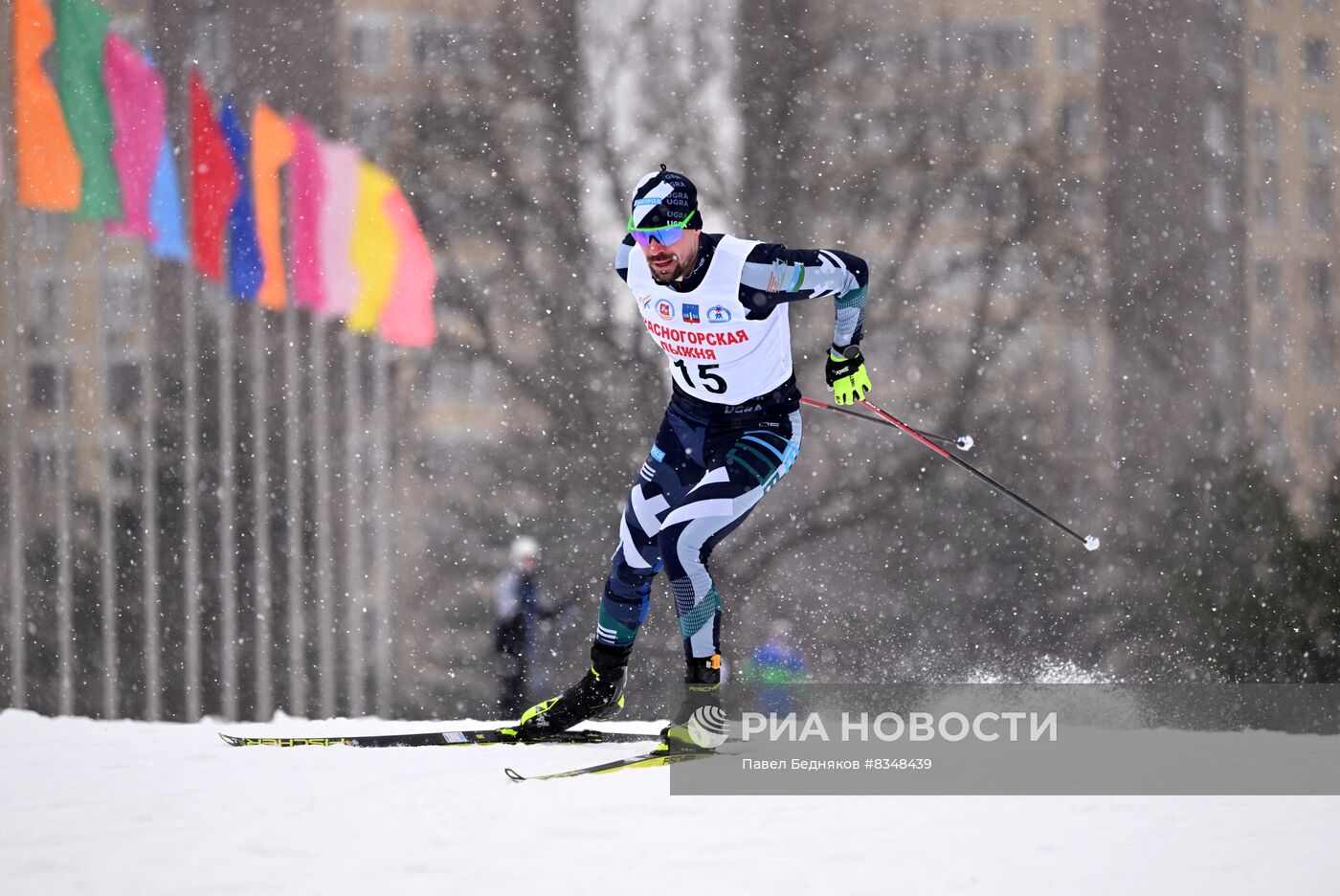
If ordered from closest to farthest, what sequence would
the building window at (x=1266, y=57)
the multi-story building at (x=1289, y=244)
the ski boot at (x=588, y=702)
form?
the ski boot at (x=588, y=702)
the multi-story building at (x=1289, y=244)
the building window at (x=1266, y=57)

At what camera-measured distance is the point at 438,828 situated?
3660mm

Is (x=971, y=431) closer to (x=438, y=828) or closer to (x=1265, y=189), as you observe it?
(x=1265, y=189)

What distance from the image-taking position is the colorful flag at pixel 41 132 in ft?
40.6

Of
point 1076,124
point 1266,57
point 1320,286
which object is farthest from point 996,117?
point 1266,57

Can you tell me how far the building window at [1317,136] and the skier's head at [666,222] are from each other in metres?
21.0

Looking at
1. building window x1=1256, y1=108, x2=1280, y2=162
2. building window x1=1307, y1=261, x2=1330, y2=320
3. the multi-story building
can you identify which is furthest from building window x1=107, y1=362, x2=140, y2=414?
building window x1=1307, y1=261, x2=1330, y2=320

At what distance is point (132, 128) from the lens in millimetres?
14156

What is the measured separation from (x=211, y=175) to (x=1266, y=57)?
20.0 meters

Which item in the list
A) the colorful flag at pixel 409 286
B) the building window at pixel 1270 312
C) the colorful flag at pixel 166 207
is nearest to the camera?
the colorful flag at pixel 166 207

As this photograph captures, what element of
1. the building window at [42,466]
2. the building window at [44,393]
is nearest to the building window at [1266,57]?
the building window at [44,393]

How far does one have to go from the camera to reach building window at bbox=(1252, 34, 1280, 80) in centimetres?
2380

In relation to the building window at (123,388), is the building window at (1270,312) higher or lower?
higher

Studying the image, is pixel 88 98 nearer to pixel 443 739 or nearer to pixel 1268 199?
pixel 443 739

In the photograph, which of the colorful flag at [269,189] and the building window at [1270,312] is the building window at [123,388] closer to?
the colorful flag at [269,189]
